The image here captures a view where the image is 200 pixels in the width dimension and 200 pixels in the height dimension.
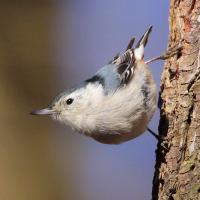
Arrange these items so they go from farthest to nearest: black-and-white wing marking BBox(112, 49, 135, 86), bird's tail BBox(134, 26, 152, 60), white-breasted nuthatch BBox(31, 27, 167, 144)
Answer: bird's tail BBox(134, 26, 152, 60)
black-and-white wing marking BBox(112, 49, 135, 86)
white-breasted nuthatch BBox(31, 27, 167, 144)

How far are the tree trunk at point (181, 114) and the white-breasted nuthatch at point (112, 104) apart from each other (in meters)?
0.16

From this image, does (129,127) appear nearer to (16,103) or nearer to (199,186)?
(199,186)

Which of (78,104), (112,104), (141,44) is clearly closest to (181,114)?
(112,104)

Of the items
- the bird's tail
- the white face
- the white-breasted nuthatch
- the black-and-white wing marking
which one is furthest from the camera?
the bird's tail

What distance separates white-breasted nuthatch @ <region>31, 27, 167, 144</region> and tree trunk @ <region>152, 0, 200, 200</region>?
6.4 inches

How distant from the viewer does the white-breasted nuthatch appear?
3098 millimetres

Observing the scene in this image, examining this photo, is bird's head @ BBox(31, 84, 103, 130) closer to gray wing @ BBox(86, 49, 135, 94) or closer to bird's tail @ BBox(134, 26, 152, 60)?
gray wing @ BBox(86, 49, 135, 94)

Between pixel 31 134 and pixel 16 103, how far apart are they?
288 mm

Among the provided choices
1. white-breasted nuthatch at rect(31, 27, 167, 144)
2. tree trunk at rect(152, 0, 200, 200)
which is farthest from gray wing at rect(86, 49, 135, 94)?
tree trunk at rect(152, 0, 200, 200)

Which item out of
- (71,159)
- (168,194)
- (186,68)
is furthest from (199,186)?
(71,159)

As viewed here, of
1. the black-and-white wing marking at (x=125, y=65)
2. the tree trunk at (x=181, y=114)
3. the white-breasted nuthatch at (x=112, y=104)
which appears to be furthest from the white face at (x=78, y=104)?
the tree trunk at (x=181, y=114)

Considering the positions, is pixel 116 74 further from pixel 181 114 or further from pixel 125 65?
pixel 181 114

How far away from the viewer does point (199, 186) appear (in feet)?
8.32

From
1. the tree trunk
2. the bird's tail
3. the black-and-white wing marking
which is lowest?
the tree trunk
